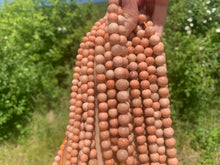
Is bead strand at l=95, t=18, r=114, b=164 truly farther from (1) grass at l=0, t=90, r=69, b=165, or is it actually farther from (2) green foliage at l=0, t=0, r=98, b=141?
(2) green foliage at l=0, t=0, r=98, b=141

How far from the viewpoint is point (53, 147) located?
1.86 meters

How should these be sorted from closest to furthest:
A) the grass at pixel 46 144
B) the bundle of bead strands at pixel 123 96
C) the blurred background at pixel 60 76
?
the bundle of bead strands at pixel 123 96, the grass at pixel 46 144, the blurred background at pixel 60 76

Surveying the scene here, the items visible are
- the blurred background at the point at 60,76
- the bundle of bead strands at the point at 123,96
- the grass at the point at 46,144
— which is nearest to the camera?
the bundle of bead strands at the point at 123,96

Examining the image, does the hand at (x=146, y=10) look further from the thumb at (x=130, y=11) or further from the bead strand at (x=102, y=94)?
the bead strand at (x=102, y=94)

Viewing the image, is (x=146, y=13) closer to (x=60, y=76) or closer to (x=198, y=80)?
(x=198, y=80)

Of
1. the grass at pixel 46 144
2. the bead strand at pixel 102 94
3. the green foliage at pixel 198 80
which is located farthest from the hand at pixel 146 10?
the grass at pixel 46 144

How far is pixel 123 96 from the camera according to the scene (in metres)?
0.65

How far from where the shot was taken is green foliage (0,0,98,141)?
6.15 feet

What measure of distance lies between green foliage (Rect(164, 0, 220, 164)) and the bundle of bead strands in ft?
3.90

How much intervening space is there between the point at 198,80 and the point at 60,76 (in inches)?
81.7

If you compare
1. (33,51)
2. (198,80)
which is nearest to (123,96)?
(198,80)

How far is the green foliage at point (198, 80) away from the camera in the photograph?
175 centimetres

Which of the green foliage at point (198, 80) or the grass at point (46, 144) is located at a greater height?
the green foliage at point (198, 80)

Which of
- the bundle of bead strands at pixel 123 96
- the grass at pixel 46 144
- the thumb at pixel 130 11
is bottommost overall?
the grass at pixel 46 144
